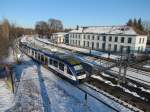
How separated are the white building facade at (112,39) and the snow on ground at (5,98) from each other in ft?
90.9

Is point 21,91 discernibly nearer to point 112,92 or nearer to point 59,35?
point 112,92

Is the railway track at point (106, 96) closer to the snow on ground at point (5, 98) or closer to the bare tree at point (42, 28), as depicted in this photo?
the snow on ground at point (5, 98)

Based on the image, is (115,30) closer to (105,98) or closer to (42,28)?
(105,98)

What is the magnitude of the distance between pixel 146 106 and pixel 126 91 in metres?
3.11

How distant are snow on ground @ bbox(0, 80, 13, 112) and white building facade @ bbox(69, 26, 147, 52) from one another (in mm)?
27704

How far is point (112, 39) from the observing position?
4481cm

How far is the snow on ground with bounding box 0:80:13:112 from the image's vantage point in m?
12.6

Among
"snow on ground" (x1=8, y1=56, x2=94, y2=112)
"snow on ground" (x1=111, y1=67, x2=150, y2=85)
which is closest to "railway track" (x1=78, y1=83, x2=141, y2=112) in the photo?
"snow on ground" (x1=8, y1=56, x2=94, y2=112)

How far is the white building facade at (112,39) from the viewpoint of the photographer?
40647mm

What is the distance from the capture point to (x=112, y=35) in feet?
147

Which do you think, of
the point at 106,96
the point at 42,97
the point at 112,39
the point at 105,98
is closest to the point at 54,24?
the point at 112,39

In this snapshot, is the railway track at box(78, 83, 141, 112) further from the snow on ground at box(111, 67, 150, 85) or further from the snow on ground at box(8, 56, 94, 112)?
the snow on ground at box(111, 67, 150, 85)

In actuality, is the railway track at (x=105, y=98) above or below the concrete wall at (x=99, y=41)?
below

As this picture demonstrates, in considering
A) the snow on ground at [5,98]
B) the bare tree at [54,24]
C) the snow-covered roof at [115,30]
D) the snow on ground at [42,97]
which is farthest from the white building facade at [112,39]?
the bare tree at [54,24]
